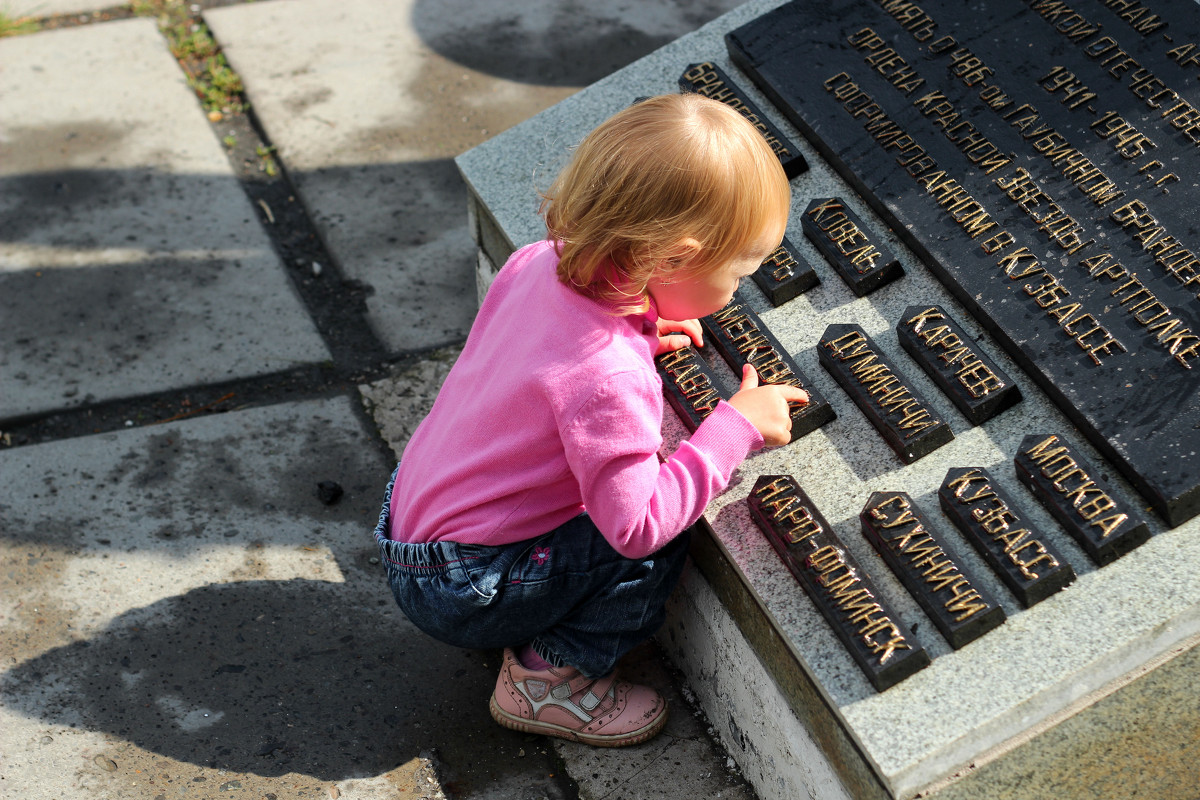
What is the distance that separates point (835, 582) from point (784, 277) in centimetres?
69

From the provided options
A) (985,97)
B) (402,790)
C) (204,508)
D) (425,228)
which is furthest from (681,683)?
(425,228)

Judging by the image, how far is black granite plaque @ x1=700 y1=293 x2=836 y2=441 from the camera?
204 centimetres

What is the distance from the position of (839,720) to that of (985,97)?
4.54 ft

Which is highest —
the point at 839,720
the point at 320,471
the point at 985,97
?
the point at 985,97

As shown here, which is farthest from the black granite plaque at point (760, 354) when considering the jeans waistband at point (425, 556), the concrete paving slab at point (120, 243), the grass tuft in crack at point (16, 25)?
the grass tuft in crack at point (16, 25)

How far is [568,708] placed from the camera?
7.08ft

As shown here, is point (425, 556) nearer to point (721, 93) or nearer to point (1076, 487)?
point (1076, 487)

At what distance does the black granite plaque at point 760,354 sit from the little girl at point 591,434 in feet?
0.17

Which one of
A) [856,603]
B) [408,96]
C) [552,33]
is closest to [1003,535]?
[856,603]

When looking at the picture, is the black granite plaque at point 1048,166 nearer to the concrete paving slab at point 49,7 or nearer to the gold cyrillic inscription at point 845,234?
the gold cyrillic inscription at point 845,234

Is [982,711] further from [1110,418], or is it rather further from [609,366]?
[609,366]

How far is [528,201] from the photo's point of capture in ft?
8.77

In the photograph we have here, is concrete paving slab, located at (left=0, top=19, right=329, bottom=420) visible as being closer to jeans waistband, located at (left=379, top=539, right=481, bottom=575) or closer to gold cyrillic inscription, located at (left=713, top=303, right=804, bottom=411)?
jeans waistband, located at (left=379, top=539, right=481, bottom=575)

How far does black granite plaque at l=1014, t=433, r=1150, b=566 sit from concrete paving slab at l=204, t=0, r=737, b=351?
1.67 meters
